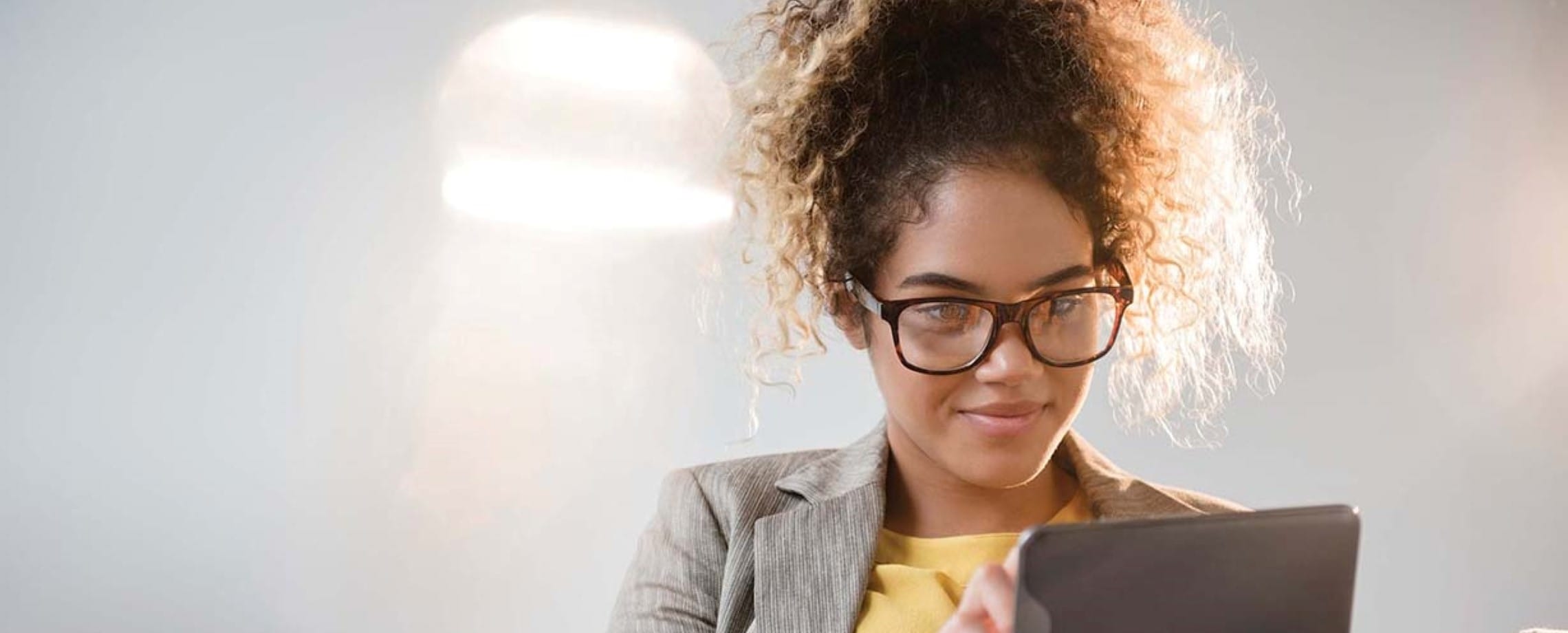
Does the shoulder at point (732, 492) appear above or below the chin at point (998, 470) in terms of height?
below

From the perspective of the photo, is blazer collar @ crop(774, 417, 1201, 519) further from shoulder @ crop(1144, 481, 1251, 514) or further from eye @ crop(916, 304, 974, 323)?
eye @ crop(916, 304, 974, 323)

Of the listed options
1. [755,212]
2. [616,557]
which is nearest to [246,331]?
[616,557]

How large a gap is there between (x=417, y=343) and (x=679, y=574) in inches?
47.7

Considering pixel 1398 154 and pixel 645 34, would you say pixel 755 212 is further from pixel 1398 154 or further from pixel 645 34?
pixel 1398 154

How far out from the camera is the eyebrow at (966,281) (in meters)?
1.29

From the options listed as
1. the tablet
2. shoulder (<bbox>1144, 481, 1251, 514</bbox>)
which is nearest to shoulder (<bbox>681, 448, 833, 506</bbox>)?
shoulder (<bbox>1144, 481, 1251, 514</bbox>)

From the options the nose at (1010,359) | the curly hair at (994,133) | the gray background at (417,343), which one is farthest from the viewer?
the gray background at (417,343)

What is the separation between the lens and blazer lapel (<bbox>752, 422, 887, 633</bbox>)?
1.34 metres

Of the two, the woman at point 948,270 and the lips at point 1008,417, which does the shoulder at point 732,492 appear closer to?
the woman at point 948,270

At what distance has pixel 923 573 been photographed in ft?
4.45

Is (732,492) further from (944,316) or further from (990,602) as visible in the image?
(990,602)

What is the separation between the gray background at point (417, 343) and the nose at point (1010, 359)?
1.20 m

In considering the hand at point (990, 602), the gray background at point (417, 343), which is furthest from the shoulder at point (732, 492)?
the gray background at point (417, 343)

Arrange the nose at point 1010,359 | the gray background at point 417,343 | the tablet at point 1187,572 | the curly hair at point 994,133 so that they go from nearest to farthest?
the tablet at point 1187,572
the nose at point 1010,359
the curly hair at point 994,133
the gray background at point 417,343
